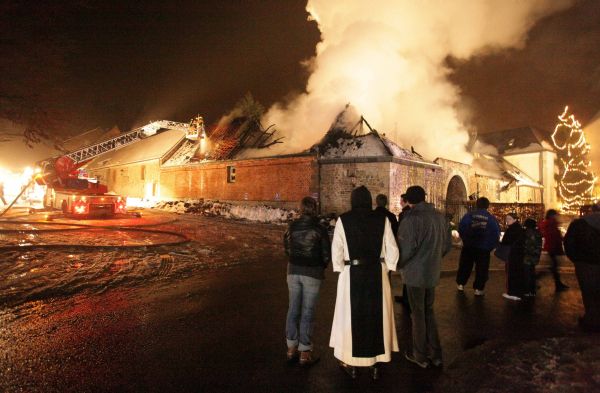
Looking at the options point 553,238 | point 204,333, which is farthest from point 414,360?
point 553,238

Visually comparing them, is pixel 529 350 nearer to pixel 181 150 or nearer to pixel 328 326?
pixel 328 326

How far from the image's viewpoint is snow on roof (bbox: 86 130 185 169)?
30.8 m

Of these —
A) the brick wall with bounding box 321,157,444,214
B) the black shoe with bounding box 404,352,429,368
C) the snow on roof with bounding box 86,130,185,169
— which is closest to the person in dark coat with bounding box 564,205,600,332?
the black shoe with bounding box 404,352,429,368

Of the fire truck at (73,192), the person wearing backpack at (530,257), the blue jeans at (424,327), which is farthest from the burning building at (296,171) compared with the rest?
the blue jeans at (424,327)

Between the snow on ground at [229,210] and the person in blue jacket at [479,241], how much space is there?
12341 mm

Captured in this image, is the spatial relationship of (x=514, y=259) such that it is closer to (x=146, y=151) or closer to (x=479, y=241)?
(x=479, y=241)

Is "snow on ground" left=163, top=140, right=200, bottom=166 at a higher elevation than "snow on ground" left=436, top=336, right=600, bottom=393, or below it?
higher

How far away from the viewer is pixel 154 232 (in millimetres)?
13078

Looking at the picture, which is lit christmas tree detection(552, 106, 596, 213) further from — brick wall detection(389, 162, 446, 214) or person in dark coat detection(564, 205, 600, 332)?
person in dark coat detection(564, 205, 600, 332)

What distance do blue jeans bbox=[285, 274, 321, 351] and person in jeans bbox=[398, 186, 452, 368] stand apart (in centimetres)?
98

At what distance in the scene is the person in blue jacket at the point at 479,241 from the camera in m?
6.11

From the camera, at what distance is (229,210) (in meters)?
21.1

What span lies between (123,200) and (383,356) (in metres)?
18.5

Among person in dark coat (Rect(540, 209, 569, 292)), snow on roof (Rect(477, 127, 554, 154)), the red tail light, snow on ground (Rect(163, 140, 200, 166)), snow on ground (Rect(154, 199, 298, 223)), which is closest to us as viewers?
person in dark coat (Rect(540, 209, 569, 292))
